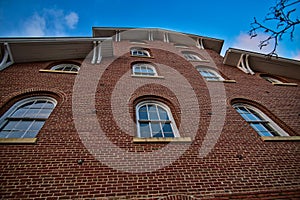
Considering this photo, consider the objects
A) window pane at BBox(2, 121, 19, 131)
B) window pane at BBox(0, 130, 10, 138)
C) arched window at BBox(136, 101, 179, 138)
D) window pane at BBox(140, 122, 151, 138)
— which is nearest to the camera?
window pane at BBox(0, 130, 10, 138)

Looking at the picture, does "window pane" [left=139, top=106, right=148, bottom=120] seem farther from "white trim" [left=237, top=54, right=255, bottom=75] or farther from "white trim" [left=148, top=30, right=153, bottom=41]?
"white trim" [left=148, top=30, right=153, bottom=41]

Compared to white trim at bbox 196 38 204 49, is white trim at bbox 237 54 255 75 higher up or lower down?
lower down

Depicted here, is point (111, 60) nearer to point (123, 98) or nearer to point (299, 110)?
point (123, 98)

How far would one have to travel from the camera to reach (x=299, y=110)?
7.31 metres

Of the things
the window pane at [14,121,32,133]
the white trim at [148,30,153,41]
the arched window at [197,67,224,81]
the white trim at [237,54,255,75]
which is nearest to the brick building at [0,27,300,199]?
the window pane at [14,121,32,133]

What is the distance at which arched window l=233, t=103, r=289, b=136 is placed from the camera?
6.17 m

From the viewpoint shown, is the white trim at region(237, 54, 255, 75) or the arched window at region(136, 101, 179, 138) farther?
the white trim at region(237, 54, 255, 75)

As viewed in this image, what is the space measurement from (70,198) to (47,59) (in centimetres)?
844

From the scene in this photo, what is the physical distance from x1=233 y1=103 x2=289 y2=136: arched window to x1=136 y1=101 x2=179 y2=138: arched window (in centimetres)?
333

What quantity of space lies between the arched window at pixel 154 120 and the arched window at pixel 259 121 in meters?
3.33

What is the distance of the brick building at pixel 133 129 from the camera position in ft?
12.2

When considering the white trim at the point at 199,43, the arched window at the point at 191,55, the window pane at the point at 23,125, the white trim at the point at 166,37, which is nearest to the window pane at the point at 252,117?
the arched window at the point at 191,55

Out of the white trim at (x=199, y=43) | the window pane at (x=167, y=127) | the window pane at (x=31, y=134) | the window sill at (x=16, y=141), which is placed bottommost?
the window sill at (x=16, y=141)

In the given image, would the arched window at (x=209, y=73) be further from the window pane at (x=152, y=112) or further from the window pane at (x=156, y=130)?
the window pane at (x=156, y=130)
